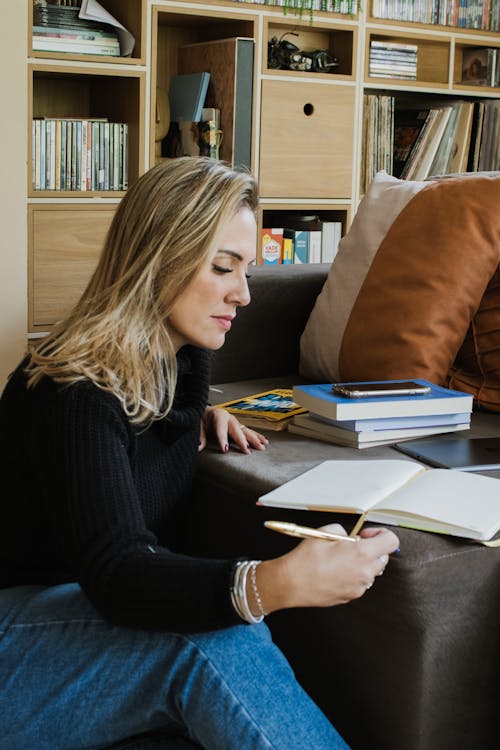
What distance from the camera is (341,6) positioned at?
11.2 ft

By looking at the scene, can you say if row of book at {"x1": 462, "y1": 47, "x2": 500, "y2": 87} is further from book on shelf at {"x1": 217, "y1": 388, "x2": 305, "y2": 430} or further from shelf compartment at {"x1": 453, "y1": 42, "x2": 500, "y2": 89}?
book on shelf at {"x1": 217, "y1": 388, "x2": 305, "y2": 430}

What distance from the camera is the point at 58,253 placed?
3010 mm

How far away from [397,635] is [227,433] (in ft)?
1.65

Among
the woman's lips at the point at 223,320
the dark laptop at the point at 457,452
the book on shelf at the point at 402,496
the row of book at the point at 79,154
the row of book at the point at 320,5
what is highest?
the row of book at the point at 320,5

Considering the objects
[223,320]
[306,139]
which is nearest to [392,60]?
[306,139]

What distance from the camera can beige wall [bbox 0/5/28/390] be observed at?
2.78 metres

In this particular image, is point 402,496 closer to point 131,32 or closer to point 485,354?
point 485,354

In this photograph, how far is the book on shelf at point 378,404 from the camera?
160 cm

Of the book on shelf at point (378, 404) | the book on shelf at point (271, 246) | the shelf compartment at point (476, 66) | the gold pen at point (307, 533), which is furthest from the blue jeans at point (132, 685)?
the shelf compartment at point (476, 66)

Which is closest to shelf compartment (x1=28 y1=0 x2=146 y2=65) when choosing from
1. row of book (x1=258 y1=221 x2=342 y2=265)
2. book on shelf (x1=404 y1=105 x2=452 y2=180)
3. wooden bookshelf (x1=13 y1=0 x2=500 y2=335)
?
wooden bookshelf (x1=13 y1=0 x2=500 y2=335)

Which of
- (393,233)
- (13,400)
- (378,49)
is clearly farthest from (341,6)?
(13,400)

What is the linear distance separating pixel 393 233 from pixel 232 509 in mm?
686

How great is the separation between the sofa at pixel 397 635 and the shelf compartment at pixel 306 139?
6.57 ft

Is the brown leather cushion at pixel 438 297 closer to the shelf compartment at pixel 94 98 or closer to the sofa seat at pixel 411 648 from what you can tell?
the sofa seat at pixel 411 648
